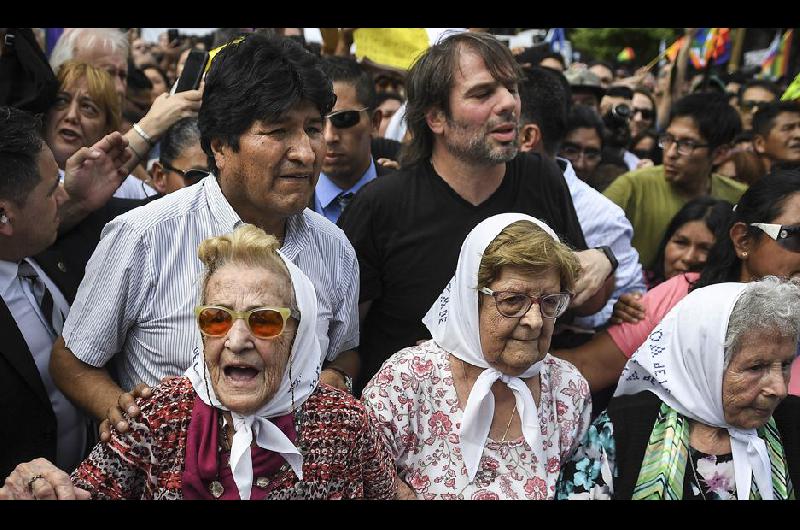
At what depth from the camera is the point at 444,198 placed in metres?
4.12

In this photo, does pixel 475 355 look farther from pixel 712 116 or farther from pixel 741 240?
pixel 712 116

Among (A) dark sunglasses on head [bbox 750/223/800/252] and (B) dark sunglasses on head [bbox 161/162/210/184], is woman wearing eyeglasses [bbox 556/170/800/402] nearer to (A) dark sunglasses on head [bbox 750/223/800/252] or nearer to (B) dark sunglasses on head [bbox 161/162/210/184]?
(A) dark sunglasses on head [bbox 750/223/800/252]

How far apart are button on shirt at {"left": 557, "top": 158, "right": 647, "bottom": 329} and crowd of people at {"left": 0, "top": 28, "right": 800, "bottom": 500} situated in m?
0.01

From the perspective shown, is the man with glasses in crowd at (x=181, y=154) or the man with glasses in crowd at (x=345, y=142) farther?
the man with glasses in crowd at (x=345, y=142)

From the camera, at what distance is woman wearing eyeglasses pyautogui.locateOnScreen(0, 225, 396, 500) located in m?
2.69

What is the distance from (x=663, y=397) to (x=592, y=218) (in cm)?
147

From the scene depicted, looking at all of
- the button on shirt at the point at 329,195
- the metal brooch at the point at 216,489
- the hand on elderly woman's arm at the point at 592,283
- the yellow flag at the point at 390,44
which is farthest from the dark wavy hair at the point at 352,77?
the metal brooch at the point at 216,489

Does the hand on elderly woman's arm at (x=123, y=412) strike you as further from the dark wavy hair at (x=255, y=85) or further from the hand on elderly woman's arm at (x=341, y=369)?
the dark wavy hair at (x=255, y=85)

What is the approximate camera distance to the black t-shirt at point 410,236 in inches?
159

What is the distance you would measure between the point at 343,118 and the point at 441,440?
7.97 feet

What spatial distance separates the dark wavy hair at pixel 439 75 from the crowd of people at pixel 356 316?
0.04 feet

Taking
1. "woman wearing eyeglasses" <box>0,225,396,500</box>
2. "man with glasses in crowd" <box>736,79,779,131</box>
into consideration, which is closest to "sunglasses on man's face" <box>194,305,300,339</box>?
"woman wearing eyeglasses" <box>0,225,396,500</box>

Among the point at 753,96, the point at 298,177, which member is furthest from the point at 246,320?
the point at 753,96

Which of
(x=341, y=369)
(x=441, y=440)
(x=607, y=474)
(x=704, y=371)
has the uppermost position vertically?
(x=704, y=371)
